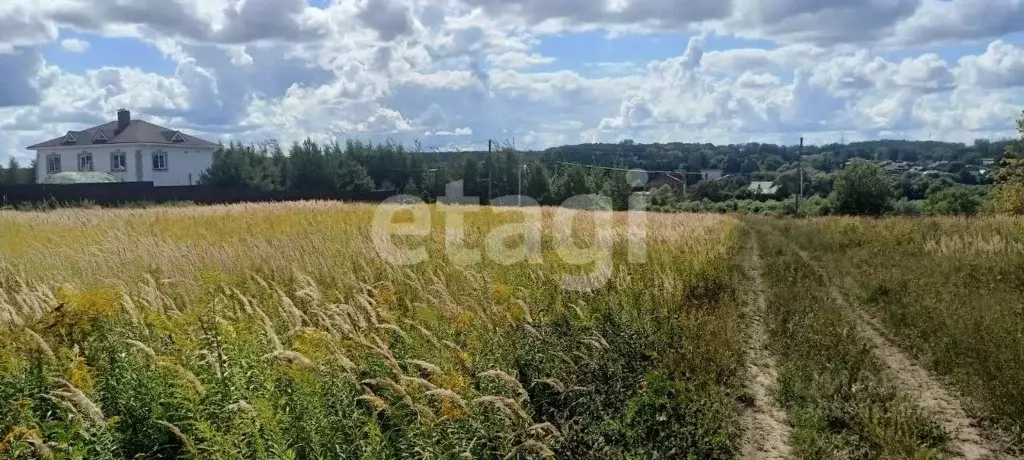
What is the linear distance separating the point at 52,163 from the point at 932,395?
2508 inches

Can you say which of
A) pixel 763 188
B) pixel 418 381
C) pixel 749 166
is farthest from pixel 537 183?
pixel 418 381

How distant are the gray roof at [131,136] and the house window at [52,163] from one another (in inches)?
34.1

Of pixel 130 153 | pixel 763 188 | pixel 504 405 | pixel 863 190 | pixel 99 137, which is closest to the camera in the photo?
pixel 504 405

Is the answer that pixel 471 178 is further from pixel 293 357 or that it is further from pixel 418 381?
pixel 418 381

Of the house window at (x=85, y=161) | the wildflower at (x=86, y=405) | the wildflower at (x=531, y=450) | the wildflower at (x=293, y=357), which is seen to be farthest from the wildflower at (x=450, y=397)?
the house window at (x=85, y=161)

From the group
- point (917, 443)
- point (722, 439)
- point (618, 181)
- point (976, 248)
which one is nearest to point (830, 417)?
point (917, 443)

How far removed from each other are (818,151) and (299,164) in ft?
132

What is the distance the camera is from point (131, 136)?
178 ft

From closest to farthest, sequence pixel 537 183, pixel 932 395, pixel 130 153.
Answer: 1. pixel 932 395
2. pixel 537 183
3. pixel 130 153

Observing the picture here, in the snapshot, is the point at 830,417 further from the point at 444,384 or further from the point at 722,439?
the point at 444,384

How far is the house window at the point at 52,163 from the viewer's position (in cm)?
5756

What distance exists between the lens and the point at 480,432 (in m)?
3.93

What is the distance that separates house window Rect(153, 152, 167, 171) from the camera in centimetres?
5438

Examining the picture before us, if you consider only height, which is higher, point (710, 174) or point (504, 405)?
point (710, 174)
